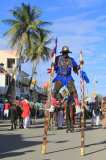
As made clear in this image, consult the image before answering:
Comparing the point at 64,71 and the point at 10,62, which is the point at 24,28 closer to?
the point at 10,62

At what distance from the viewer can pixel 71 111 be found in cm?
2445

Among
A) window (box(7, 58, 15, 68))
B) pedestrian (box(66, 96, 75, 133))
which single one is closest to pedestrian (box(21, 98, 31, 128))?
pedestrian (box(66, 96, 75, 133))

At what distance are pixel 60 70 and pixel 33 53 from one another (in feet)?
178

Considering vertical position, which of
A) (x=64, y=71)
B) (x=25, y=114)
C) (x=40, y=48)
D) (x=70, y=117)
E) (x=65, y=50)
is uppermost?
(x=40, y=48)

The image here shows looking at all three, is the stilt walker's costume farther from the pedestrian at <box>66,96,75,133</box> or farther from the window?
the window

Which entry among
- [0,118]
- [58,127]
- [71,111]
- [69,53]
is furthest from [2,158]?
[0,118]

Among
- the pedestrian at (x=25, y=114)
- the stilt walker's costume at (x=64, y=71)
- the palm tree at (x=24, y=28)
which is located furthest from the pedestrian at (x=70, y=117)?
the palm tree at (x=24, y=28)

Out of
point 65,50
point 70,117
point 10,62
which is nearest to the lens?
point 65,50

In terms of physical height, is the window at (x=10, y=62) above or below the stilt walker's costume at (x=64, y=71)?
above

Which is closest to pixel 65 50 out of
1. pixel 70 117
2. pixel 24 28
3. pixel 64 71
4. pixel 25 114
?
pixel 64 71

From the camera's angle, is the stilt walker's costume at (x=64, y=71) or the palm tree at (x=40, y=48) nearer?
the stilt walker's costume at (x=64, y=71)

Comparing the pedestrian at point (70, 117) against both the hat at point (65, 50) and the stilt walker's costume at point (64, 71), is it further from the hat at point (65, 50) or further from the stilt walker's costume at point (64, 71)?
the stilt walker's costume at point (64, 71)

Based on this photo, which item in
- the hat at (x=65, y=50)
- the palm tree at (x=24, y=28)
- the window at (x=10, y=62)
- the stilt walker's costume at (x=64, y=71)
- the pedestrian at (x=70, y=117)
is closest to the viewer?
the stilt walker's costume at (x=64, y=71)

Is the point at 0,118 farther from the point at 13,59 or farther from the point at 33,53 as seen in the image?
the point at 13,59
